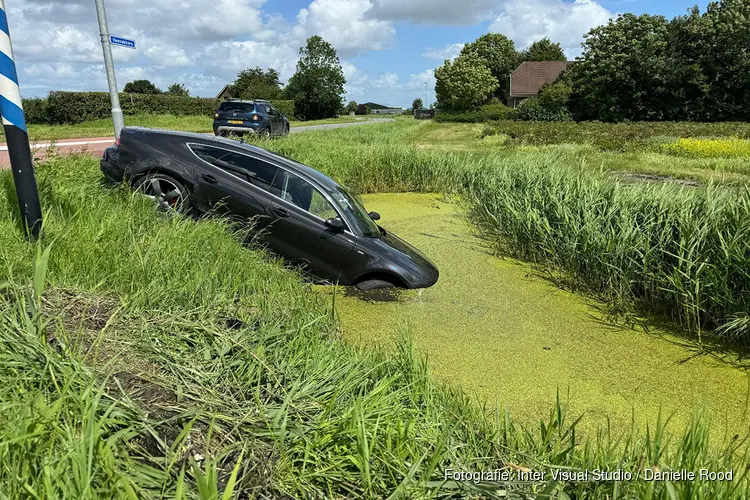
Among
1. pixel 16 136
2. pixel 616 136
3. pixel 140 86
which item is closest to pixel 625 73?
pixel 616 136

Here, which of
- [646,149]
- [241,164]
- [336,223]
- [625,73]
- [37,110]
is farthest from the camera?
[625,73]

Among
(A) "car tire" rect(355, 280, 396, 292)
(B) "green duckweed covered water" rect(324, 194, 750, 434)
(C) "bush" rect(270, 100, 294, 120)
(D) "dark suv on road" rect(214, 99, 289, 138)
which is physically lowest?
(B) "green duckweed covered water" rect(324, 194, 750, 434)

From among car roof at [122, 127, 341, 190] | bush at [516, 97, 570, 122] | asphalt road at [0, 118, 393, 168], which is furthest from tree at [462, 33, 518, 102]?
car roof at [122, 127, 341, 190]

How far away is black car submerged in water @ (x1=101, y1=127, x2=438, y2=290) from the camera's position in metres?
4.90

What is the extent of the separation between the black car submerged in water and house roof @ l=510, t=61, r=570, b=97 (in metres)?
64.4

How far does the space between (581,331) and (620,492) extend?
2.88m

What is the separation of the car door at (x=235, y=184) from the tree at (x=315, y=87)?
50721 mm

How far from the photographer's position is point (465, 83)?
62.8 meters

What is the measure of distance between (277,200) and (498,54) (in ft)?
266

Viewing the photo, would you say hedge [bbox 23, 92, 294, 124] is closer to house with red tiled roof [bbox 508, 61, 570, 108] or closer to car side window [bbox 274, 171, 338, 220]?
car side window [bbox 274, 171, 338, 220]

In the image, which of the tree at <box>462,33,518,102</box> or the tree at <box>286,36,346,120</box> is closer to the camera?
the tree at <box>286,36,346,120</box>

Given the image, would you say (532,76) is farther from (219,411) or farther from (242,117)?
(219,411)

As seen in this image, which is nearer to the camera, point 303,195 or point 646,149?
point 303,195

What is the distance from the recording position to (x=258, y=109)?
1897 cm
